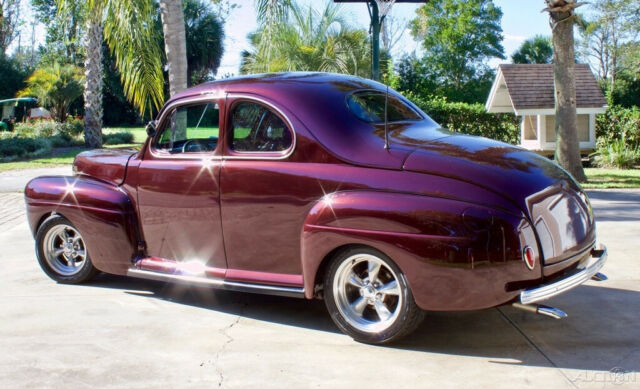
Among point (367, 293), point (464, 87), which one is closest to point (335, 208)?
point (367, 293)

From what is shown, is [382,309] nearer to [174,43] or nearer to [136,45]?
[174,43]

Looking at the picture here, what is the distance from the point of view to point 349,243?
428cm

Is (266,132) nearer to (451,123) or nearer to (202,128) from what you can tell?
(202,128)

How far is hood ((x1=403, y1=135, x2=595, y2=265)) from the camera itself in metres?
4.06

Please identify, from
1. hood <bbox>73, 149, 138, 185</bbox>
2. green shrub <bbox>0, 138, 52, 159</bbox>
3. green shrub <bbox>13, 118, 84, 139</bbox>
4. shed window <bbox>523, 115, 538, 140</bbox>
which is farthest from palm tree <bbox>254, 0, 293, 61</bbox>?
green shrub <bbox>13, 118, 84, 139</bbox>

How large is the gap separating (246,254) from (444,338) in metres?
1.48

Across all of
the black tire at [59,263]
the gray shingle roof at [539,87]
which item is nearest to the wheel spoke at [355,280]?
the black tire at [59,263]

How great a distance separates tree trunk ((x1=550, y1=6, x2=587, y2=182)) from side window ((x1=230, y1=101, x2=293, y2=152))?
401 inches

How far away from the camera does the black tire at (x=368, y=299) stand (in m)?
4.21

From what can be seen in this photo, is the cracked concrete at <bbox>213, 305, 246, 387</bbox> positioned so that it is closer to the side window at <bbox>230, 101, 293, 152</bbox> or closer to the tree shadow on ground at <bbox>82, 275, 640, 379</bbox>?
the tree shadow on ground at <bbox>82, 275, 640, 379</bbox>

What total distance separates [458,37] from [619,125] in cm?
4169

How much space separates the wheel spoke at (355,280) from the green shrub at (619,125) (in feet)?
62.8

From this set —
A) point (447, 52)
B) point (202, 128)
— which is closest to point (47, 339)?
point (202, 128)

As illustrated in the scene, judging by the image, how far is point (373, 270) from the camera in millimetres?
4336
